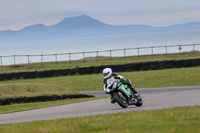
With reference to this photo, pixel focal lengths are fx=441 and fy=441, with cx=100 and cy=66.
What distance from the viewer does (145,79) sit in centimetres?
3306

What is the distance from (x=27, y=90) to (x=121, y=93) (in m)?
9.44

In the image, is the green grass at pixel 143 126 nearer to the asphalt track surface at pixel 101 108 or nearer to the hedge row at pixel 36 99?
the asphalt track surface at pixel 101 108

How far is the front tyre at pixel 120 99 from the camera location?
1470cm

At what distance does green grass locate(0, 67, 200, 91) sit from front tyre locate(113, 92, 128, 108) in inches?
525

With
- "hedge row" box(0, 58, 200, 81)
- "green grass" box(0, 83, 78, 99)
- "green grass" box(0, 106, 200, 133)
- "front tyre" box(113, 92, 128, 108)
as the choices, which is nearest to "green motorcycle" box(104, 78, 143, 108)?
"front tyre" box(113, 92, 128, 108)

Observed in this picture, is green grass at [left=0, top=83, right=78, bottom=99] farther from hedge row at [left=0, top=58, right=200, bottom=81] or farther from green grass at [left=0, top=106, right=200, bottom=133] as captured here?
hedge row at [left=0, top=58, right=200, bottom=81]

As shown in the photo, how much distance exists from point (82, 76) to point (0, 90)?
16.6 m

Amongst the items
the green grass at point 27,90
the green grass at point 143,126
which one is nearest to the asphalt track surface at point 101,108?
the green grass at point 143,126

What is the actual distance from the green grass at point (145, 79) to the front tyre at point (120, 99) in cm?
1333

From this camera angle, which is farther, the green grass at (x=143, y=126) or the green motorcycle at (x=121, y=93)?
the green motorcycle at (x=121, y=93)

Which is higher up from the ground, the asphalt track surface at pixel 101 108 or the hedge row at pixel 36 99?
the asphalt track surface at pixel 101 108

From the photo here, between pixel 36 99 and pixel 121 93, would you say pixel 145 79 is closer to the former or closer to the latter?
pixel 36 99

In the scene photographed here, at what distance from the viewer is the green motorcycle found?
47.7 ft

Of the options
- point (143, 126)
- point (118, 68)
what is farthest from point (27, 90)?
point (118, 68)
